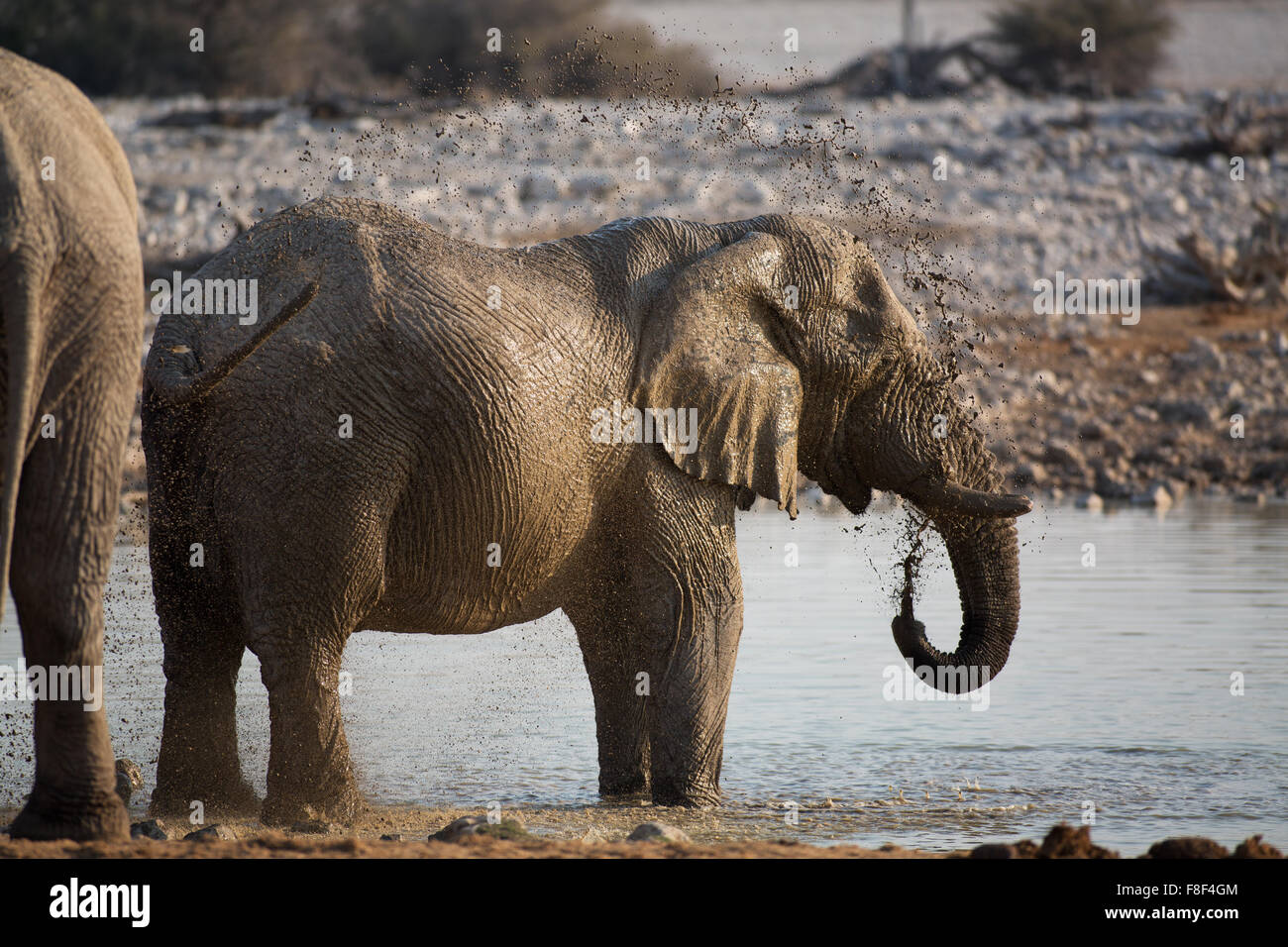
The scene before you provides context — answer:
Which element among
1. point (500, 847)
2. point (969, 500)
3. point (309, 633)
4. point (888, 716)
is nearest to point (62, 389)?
point (309, 633)

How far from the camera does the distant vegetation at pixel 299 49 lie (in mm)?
32094

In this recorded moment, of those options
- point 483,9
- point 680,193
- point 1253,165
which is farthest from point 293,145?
point 483,9

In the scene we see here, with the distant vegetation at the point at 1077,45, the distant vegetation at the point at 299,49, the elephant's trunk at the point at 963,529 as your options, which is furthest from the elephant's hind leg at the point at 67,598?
the distant vegetation at the point at 1077,45

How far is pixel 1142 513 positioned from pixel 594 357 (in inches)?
423

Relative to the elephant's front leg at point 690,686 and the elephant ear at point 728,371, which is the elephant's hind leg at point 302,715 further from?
the elephant ear at point 728,371

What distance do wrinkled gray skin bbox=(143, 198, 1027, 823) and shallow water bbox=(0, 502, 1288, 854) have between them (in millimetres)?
558

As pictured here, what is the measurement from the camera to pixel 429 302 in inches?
230

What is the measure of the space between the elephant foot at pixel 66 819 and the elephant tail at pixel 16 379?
0.66m

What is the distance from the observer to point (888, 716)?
8570 mm

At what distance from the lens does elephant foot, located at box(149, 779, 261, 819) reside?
20.5 feet

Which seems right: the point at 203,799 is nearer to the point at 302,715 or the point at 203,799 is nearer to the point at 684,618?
the point at 302,715

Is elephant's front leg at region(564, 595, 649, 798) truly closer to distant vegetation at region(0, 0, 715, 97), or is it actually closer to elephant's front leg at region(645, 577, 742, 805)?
elephant's front leg at region(645, 577, 742, 805)

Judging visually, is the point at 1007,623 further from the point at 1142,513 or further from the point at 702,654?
the point at 1142,513

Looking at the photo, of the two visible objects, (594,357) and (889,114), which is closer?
(594,357)
